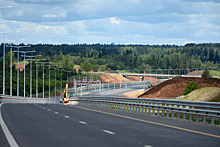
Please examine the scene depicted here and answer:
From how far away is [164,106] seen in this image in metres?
28.8

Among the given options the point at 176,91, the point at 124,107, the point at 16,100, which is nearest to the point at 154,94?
the point at 176,91

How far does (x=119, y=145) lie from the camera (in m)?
14.0

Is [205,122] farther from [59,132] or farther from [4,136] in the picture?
[4,136]

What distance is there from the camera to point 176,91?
107 m

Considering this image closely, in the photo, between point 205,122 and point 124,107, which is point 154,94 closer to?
point 124,107

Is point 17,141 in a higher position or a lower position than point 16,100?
higher

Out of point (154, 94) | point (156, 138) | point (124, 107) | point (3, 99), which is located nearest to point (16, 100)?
point (3, 99)

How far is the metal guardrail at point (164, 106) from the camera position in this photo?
23.3 metres

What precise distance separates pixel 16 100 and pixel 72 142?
272ft

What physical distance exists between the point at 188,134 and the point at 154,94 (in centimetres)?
9407

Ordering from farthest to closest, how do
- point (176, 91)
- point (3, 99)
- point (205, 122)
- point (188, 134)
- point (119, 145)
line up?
point (176, 91) → point (3, 99) → point (205, 122) → point (188, 134) → point (119, 145)

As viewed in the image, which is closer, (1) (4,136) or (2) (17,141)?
(2) (17,141)

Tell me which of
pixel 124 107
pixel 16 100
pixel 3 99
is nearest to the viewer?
pixel 124 107

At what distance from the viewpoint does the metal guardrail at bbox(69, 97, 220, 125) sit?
23.3m
